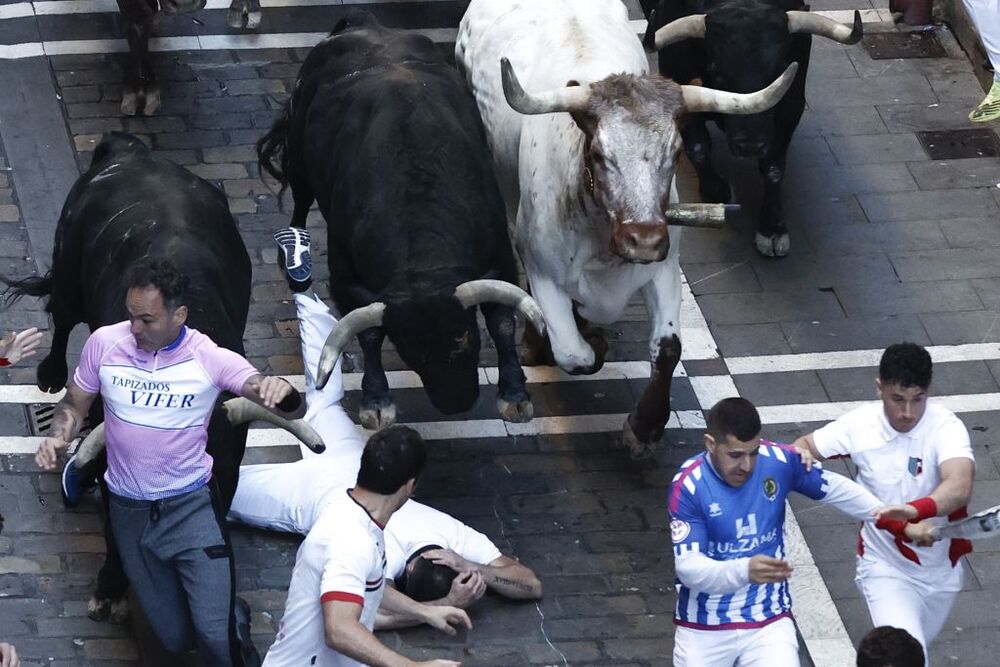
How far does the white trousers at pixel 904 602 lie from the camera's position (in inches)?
317

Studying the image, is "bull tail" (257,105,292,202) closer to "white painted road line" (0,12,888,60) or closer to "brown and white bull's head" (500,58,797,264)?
"white painted road line" (0,12,888,60)

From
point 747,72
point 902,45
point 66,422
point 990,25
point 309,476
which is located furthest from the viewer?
point 902,45

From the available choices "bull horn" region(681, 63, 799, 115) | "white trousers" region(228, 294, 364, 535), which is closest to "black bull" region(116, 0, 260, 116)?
"white trousers" region(228, 294, 364, 535)

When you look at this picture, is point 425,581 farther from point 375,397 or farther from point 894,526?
point 894,526

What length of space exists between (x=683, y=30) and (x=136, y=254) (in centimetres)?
401

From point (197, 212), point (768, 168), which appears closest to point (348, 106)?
point (197, 212)

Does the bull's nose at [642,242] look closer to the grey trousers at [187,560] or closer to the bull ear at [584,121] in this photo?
the bull ear at [584,121]

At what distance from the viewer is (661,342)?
10078mm

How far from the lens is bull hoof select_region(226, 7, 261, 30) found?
1412 cm

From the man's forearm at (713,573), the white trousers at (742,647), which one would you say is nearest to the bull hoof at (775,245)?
the white trousers at (742,647)

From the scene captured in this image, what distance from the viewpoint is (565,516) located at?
33.0 feet

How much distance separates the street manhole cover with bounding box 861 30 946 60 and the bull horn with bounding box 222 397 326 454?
291 inches

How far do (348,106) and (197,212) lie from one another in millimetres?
1381

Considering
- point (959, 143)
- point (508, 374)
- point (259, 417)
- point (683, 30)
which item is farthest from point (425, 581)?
point (959, 143)
